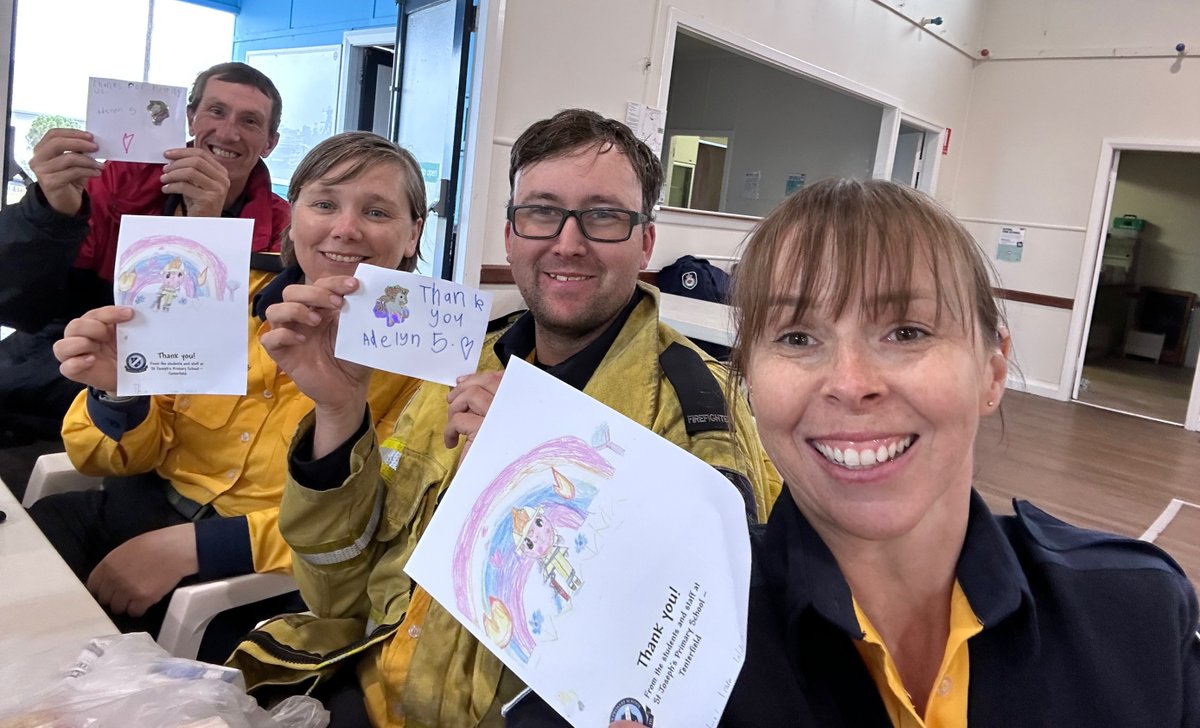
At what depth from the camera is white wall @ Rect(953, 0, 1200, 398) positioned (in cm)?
669

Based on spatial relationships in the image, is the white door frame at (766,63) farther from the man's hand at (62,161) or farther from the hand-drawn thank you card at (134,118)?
the man's hand at (62,161)

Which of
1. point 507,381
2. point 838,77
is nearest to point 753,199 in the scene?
point 838,77

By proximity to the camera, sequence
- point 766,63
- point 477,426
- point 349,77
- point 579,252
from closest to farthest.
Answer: point 477,426 → point 579,252 → point 766,63 → point 349,77

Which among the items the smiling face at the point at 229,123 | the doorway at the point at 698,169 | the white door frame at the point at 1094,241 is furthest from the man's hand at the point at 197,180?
→ the white door frame at the point at 1094,241

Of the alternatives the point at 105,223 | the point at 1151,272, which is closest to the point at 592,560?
the point at 105,223

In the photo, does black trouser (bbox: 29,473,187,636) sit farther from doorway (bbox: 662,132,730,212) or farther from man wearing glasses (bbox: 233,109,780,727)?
doorway (bbox: 662,132,730,212)

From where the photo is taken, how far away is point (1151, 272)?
35.1 ft

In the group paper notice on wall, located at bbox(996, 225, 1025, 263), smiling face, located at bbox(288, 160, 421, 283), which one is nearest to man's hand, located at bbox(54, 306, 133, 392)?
smiling face, located at bbox(288, 160, 421, 283)

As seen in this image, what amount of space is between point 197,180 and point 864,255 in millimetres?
1602

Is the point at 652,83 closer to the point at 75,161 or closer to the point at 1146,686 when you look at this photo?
the point at 75,161

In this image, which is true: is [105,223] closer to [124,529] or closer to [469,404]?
[124,529]

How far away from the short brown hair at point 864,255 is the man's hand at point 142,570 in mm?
1153

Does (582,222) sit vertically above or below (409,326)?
above

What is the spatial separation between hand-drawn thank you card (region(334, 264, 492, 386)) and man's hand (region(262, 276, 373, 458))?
33 millimetres
